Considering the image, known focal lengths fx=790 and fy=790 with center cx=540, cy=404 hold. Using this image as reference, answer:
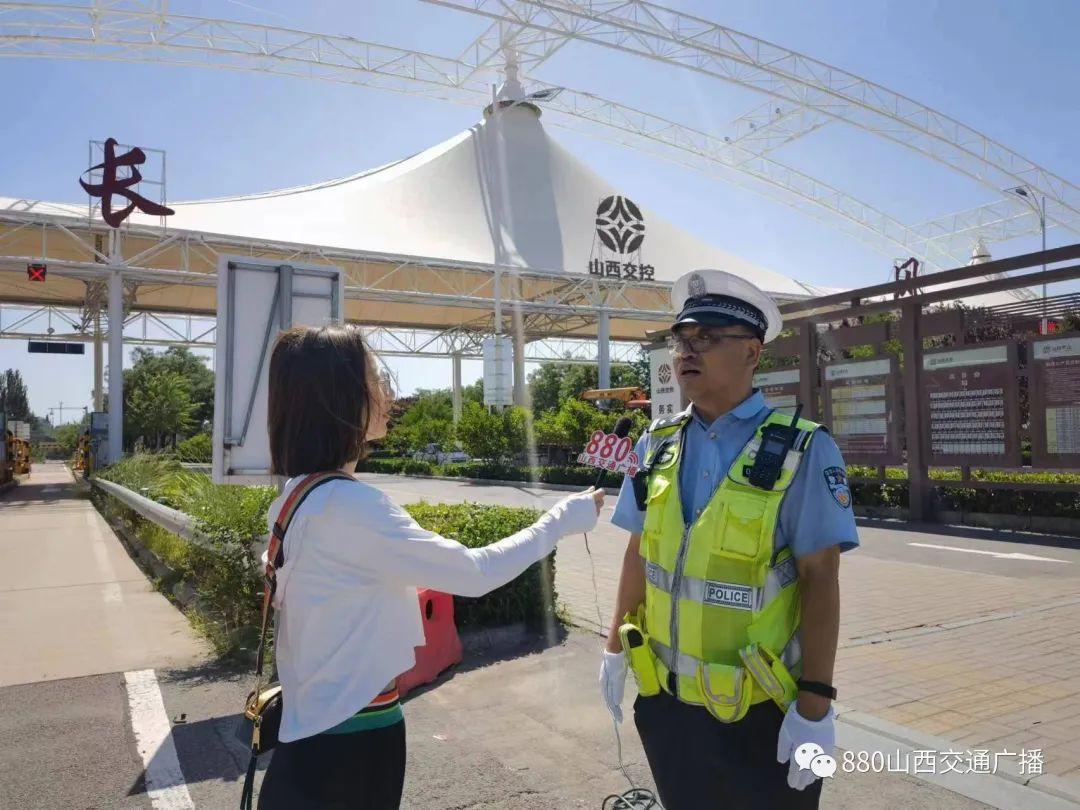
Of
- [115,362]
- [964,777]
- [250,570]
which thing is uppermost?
[115,362]

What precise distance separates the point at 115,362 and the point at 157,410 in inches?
836

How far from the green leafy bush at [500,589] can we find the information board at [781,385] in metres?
10.1

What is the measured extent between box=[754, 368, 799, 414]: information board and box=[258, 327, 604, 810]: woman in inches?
573

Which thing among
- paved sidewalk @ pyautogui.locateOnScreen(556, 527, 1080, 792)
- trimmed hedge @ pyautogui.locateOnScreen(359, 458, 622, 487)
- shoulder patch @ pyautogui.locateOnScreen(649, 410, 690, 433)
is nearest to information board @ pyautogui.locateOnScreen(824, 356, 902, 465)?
paved sidewalk @ pyautogui.locateOnScreen(556, 527, 1080, 792)

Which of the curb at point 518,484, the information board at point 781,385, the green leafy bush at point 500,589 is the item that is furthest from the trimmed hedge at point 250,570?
the curb at point 518,484

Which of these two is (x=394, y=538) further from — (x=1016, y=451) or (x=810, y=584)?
(x=1016, y=451)

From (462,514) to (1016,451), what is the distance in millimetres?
9311

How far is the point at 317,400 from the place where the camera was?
1902 millimetres

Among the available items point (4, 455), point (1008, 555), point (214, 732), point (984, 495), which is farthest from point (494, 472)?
point (214, 732)

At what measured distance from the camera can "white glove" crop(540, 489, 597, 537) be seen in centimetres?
215

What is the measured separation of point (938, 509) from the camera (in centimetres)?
1366

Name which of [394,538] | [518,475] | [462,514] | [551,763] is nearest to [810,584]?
[394,538]

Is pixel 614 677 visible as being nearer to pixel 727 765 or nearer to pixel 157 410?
pixel 727 765

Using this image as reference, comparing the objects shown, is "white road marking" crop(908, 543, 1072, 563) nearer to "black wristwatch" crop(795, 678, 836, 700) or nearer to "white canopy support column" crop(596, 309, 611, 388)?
"black wristwatch" crop(795, 678, 836, 700)
